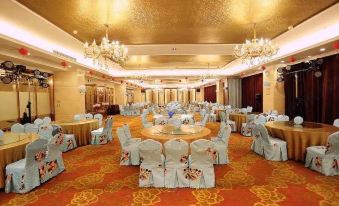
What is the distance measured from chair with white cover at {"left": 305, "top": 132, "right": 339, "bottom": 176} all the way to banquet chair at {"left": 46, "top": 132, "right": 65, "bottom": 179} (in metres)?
5.05

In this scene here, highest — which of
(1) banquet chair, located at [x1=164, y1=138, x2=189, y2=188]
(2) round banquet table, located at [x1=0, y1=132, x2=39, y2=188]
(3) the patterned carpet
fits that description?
(2) round banquet table, located at [x1=0, y1=132, x2=39, y2=188]

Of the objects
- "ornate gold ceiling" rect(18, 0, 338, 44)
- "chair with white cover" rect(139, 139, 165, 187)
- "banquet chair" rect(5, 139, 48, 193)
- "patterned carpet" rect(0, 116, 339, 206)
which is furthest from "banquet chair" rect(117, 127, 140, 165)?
"ornate gold ceiling" rect(18, 0, 338, 44)

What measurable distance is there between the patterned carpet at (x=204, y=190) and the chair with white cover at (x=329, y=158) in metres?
0.14

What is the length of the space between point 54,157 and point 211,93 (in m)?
23.7

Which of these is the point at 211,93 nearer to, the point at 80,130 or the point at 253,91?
the point at 253,91

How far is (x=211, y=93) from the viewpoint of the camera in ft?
87.2

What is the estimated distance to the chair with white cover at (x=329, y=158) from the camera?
3929 millimetres

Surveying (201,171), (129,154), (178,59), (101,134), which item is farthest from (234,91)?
(201,171)

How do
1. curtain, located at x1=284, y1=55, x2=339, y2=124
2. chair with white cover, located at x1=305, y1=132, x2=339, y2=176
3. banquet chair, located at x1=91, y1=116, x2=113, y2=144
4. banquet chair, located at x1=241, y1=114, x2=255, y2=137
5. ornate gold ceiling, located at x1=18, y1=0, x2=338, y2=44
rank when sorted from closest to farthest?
chair with white cover, located at x1=305, y1=132, x2=339, y2=176, ornate gold ceiling, located at x1=18, y1=0, x2=338, y2=44, banquet chair, located at x1=91, y1=116, x2=113, y2=144, curtain, located at x1=284, y1=55, x2=339, y2=124, banquet chair, located at x1=241, y1=114, x2=255, y2=137

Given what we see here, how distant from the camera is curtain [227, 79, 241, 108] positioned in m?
16.2

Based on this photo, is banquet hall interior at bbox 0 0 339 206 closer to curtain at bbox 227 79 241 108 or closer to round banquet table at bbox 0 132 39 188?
round banquet table at bbox 0 132 39 188

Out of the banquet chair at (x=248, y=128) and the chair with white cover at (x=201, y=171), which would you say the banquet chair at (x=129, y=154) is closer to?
the chair with white cover at (x=201, y=171)

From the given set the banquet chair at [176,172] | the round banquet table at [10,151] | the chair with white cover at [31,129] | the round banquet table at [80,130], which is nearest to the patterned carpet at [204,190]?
the banquet chair at [176,172]

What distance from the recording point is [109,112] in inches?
714
